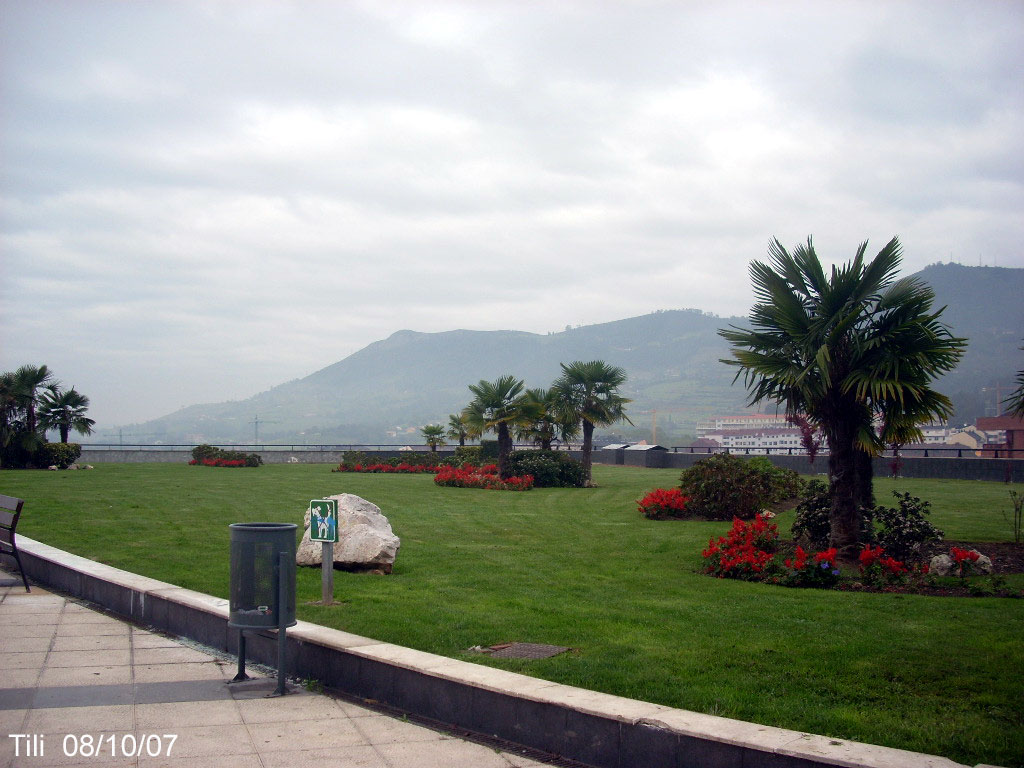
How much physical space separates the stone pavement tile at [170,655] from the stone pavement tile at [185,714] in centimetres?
138

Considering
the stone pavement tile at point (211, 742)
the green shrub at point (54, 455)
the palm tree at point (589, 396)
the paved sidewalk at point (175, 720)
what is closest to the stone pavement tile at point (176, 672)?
the paved sidewalk at point (175, 720)

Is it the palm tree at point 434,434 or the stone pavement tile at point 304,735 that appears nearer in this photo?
the stone pavement tile at point 304,735

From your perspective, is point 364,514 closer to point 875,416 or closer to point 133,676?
point 133,676

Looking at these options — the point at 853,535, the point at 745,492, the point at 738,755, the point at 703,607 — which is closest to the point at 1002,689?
the point at 738,755

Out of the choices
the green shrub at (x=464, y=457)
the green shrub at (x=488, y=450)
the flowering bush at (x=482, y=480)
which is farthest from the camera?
the green shrub at (x=488, y=450)

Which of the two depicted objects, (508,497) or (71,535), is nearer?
(71,535)

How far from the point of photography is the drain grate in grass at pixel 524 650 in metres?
6.97

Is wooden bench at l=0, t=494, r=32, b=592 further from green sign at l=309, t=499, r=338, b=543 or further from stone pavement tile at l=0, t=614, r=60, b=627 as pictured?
green sign at l=309, t=499, r=338, b=543

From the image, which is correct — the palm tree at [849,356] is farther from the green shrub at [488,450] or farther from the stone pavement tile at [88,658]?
the green shrub at [488,450]

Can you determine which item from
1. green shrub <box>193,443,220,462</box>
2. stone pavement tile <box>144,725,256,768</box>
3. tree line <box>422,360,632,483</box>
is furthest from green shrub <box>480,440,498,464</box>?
stone pavement tile <box>144,725,256,768</box>

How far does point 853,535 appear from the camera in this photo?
11.5 metres

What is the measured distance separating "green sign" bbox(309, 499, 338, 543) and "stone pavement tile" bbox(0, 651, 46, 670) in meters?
2.55

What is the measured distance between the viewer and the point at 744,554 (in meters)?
11.0

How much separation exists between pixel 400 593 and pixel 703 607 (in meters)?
3.36
